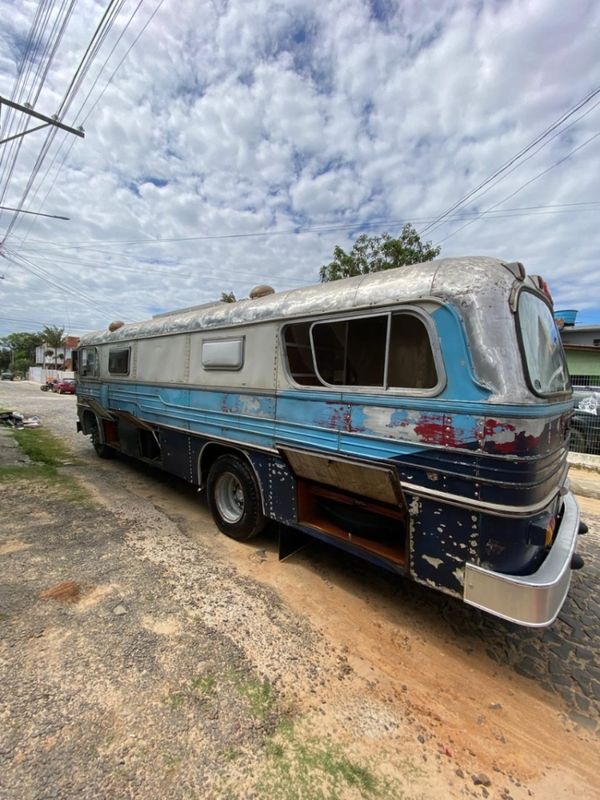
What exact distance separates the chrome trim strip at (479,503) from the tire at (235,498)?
185 centimetres

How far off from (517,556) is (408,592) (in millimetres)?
1421

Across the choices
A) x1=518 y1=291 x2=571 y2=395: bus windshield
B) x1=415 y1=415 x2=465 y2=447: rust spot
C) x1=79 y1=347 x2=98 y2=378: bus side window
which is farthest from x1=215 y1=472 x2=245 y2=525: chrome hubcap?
x1=79 y1=347 x2=98 y2=378: bus side window

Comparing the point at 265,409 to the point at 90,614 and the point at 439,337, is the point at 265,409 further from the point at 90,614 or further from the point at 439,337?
the point at 90,614

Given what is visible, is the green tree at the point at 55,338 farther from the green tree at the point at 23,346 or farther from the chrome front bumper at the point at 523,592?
the chrome front bumper at the point at 523,592

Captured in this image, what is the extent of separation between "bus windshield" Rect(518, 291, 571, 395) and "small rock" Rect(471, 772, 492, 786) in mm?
2004

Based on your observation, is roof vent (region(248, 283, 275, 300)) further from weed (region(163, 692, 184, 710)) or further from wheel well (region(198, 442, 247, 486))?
weed (region(163, 692, 184, 710))

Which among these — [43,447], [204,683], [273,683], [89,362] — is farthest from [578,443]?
[43,447]

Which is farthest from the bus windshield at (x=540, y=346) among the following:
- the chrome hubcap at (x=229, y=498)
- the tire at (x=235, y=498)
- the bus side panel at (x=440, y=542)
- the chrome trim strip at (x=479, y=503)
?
the chrome hubcap at (x=229, y=498)

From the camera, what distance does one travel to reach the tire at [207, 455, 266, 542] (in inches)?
159

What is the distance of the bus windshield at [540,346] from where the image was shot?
2492mm

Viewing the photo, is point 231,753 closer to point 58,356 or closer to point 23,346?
point 58,356

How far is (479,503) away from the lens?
2.31 meters

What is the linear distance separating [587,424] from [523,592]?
880 centimetres

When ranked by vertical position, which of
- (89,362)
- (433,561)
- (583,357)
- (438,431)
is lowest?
(433,561)
